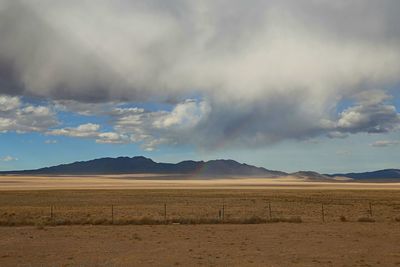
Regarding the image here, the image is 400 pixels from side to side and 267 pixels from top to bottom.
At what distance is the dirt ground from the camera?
60.3 ft

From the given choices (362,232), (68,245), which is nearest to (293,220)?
(362,232)

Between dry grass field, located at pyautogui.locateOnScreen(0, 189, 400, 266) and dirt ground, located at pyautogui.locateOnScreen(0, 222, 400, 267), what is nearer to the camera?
dirt ground, located at pyautogui.locateOnScreen(0, 222, 400, 267)

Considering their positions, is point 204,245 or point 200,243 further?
point 200,243

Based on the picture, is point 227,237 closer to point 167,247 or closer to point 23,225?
point 167,247

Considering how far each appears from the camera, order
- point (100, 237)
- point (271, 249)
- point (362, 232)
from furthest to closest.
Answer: point (362, 232) < point (100, 237) < point (271, 249)

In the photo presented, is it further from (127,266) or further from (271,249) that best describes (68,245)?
(271,249)

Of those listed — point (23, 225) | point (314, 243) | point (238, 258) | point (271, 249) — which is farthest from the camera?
point (23, 225)

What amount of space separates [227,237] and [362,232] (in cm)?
859

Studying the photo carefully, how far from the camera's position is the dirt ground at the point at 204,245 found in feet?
60.3

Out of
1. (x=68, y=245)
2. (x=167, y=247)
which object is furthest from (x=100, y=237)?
(x=167, y=247)

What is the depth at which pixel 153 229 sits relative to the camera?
2909 centimetres

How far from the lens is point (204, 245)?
22.6 meters

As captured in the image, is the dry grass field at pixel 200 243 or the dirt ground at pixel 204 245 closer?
the dirt ground at pixel 204 245

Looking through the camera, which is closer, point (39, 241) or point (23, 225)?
point (39, 241)
